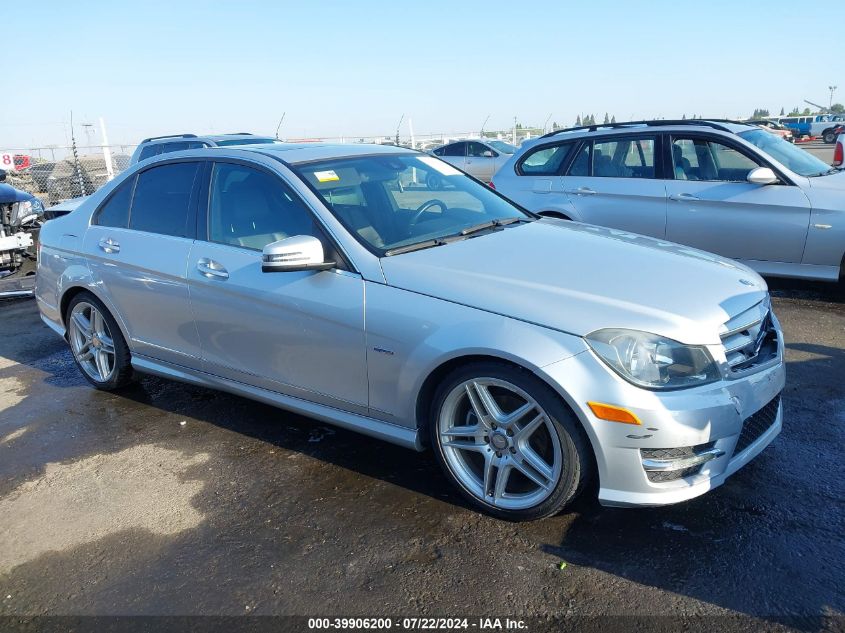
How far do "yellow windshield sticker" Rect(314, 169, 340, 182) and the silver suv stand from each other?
394 centimetres

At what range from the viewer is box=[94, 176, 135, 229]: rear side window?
4745 mm

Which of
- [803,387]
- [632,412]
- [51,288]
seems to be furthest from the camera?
[51,288]

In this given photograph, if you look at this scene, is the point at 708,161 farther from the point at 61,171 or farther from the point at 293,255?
the point at 61,171

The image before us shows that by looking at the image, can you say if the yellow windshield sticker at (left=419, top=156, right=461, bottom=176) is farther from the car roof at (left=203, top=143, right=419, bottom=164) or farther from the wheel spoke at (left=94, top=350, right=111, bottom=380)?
the wheel spoke at (left=94, top=350, right=111, bottom=380)

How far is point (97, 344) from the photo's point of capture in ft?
16.6

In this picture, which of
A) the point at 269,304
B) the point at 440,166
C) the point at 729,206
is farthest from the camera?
the point at 729,206

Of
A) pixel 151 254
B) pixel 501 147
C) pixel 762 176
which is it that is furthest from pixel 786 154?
pixel 501 147

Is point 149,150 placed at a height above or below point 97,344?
above

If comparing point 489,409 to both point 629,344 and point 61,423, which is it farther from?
point 61,423

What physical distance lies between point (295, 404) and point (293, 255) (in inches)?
35.1

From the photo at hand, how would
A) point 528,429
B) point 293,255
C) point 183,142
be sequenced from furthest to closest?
point 183,142 < point 293,255 < point 528,429

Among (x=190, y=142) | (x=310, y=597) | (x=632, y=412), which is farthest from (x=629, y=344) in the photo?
(x=190, y=142)

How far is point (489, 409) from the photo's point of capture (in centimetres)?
314

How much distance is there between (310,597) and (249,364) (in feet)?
5.12
